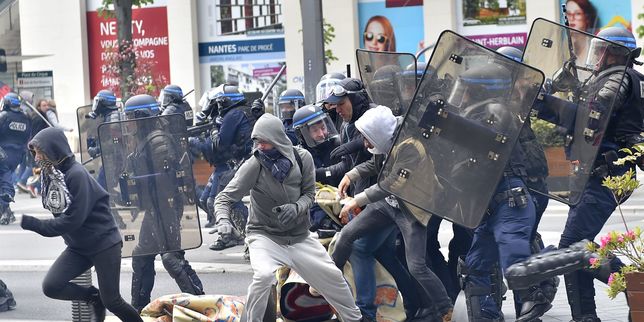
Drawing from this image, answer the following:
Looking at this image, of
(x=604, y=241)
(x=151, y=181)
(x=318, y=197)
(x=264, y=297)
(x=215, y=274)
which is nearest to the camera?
(x=604, y=241)

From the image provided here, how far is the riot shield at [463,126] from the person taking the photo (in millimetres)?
6855

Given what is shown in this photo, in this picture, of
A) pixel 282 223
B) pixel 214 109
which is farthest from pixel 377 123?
pixel 214 109

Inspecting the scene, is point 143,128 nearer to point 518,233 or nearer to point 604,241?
point 518,233

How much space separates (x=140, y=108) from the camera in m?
10.6

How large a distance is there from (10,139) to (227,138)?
18.6 feet

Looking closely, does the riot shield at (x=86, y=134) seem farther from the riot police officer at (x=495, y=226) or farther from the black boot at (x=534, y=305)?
the black boot at (x=534, y=305)

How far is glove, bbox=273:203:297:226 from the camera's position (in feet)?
24.4

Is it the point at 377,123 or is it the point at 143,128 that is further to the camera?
the point at 143,128

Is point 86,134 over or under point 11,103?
under

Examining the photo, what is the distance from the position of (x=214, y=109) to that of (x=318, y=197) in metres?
4.71

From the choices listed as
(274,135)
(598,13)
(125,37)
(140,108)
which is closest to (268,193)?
(274,135)

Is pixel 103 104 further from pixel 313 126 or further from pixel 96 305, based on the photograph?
pixel 96 305

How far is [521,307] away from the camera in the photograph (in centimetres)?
782

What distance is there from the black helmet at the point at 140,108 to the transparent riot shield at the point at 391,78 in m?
2.21
